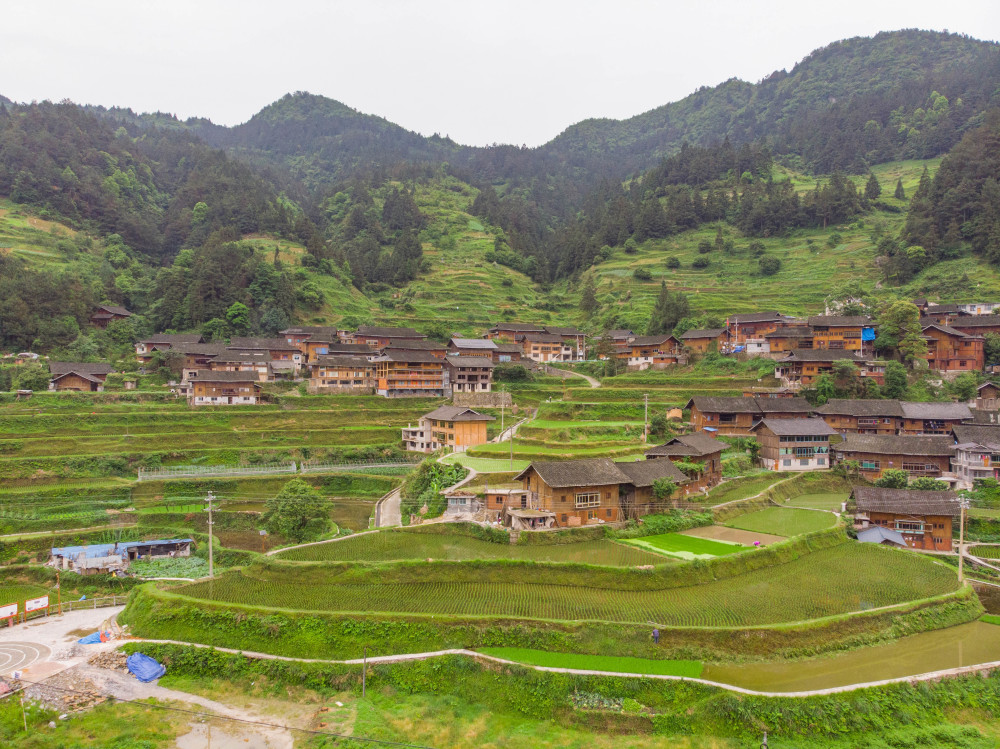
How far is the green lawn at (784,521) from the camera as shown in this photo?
79.5ft

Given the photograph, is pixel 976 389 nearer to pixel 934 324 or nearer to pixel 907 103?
pixel 934 324

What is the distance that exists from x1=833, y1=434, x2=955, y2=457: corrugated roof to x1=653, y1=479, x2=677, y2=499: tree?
577 inches

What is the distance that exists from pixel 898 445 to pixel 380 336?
141ft

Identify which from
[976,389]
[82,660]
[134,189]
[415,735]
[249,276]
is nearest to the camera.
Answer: [415,735]

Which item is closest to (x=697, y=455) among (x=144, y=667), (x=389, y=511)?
(x=389, y=511)

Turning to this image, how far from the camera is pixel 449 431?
38.3 m

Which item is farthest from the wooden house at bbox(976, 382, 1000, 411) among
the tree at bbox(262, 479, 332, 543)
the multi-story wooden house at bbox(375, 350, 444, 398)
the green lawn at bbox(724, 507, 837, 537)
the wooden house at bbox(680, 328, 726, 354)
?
the tree at bbox(262, 479, 332, 543)

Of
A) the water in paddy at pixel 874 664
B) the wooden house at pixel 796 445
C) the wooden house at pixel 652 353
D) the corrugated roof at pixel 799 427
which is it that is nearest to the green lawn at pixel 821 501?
the wooden house at pixel 796 445

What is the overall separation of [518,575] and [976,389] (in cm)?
3739

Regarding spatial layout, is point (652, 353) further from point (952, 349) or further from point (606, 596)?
point (606, 596)

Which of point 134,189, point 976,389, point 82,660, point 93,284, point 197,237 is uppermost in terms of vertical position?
point 134,189

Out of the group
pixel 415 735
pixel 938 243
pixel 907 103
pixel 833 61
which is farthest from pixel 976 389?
pixel 833 61

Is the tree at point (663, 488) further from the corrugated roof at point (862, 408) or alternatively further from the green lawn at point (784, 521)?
the corrugated roof at point (862, 408)

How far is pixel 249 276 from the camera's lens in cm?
6378
